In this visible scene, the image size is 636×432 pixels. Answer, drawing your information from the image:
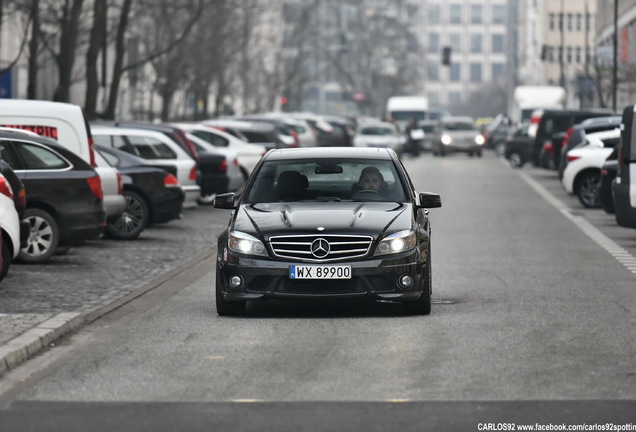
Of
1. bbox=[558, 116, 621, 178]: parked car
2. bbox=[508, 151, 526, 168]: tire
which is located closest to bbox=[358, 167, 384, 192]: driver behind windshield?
bbox=[558, 116, 621, 178]: parked car

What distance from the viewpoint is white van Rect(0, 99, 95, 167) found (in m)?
20.2

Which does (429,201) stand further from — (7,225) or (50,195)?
(50,195)

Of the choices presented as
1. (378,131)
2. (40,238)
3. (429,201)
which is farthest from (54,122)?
(378,131)

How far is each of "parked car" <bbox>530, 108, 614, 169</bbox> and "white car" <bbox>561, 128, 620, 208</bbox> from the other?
33.5ft

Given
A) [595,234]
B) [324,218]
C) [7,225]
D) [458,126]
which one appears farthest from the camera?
[458,126]

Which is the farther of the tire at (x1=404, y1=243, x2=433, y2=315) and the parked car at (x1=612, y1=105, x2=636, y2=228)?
the parked car at (x1=612, y1=105, x2=636, y2=228)

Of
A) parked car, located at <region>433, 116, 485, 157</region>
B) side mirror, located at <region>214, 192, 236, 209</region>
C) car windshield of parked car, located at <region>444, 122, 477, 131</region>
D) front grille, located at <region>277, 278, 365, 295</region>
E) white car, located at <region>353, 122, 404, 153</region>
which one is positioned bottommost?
parked car, located at <region>433, 116, 485, 157</region>

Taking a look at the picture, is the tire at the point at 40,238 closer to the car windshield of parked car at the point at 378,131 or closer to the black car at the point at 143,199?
the black car at the point at 143,199

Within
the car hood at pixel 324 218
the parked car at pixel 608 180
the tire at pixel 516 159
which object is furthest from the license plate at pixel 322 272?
the tire at pixel 516 159

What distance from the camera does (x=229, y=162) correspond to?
3056cm

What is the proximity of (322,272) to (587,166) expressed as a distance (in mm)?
19833

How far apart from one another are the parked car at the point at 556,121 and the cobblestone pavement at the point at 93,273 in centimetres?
2050

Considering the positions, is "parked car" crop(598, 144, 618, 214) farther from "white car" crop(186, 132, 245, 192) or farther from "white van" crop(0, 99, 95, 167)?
"white van" crop(0, 99, 95, 167)

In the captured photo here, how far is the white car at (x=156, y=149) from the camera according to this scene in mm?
25453
